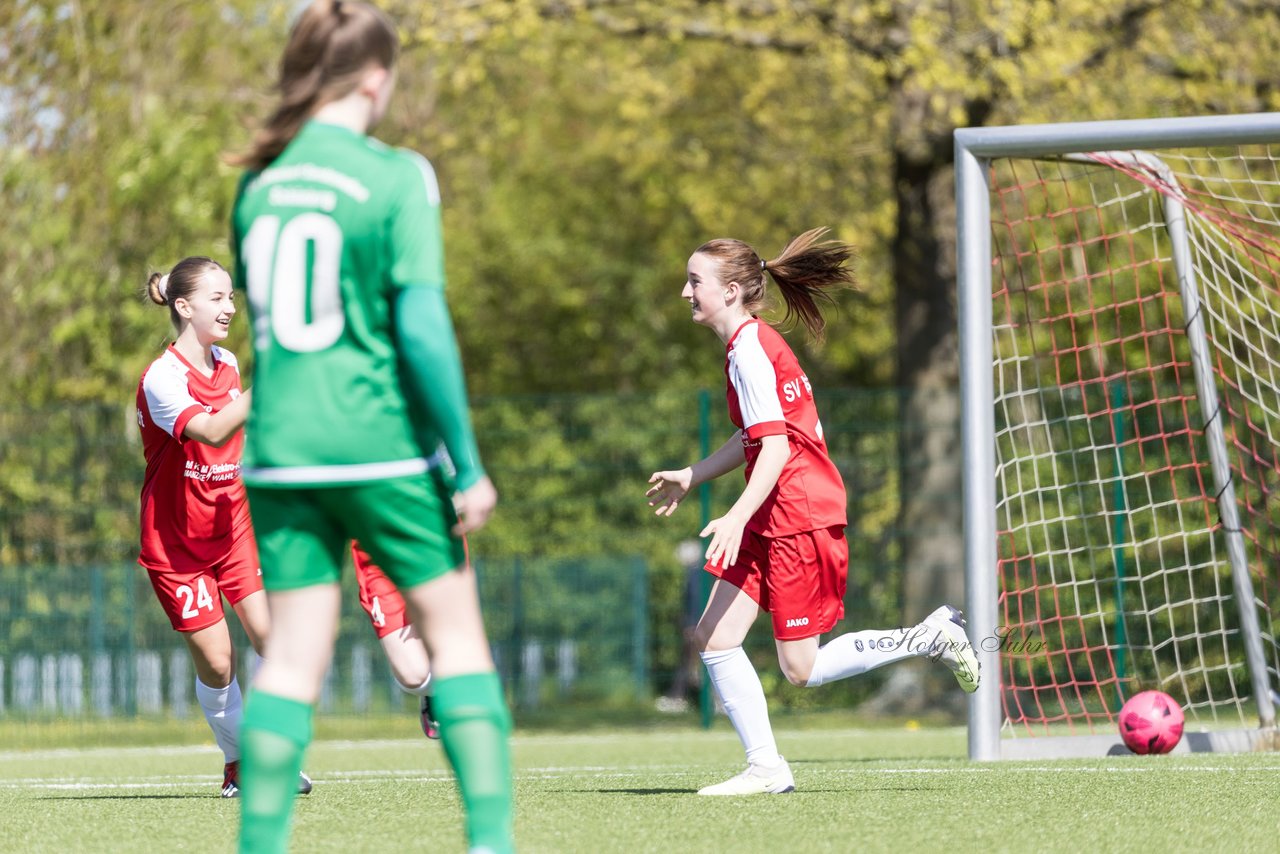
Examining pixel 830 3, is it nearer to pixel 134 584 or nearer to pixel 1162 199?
pixel 1162 199

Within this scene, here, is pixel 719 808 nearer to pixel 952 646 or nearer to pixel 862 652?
pixel 862 652

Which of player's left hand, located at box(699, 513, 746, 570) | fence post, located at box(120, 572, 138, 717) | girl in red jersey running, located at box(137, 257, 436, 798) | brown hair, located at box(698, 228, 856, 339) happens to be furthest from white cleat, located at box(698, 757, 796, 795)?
fence post, located at box(120, 572, 138, 717)

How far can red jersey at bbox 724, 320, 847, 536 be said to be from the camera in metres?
5.79

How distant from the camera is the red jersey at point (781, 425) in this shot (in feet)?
19.0

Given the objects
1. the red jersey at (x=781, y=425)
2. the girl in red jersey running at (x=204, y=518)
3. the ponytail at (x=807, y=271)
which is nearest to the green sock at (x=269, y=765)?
the red jersey at (x=781, y=425)

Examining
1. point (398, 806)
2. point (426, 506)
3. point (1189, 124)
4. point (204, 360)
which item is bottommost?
point (398, 806)

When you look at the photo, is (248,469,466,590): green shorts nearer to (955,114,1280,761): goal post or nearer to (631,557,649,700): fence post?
(955,114,1280,761): goal post

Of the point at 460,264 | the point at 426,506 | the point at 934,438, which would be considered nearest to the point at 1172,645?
the point at 934,438

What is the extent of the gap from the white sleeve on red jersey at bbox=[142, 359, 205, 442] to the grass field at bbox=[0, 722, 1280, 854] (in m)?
1.27

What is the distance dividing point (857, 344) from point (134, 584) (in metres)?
11.6

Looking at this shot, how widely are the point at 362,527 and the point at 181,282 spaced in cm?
298

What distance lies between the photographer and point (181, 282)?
6.20 m

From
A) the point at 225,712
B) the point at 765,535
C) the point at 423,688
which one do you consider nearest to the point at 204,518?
the point at 225,712

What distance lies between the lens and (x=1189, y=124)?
7.52 meters
